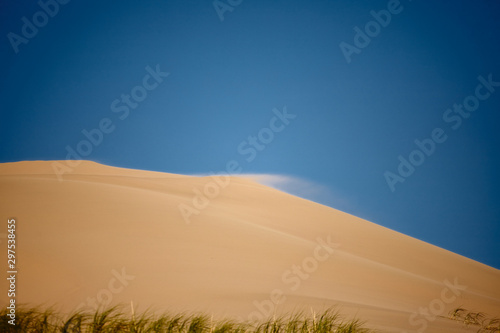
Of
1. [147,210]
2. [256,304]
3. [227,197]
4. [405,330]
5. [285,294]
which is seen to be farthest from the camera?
[227,197]

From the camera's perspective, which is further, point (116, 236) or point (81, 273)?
point (116, 236)

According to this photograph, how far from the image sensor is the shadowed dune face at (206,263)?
873 cm

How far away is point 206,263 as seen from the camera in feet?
39.0

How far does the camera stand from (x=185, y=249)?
12750 mm

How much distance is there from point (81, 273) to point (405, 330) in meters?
7.60

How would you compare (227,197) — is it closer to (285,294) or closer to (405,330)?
(285,294)

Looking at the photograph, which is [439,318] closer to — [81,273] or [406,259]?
[81,273]

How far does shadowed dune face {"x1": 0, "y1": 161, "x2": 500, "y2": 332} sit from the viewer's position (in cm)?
873

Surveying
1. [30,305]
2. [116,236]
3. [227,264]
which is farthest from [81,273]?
[227,264]

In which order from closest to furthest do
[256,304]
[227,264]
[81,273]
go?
1. [256,304]
2. [81,273]
3. [227,264]

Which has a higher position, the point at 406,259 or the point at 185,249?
the point at 406,259

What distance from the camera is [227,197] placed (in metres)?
27.1

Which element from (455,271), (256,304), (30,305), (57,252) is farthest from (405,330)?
(455,271)

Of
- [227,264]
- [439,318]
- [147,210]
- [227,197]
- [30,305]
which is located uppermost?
[227,197]
